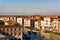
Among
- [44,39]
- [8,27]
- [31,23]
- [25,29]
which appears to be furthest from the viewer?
[31,23]

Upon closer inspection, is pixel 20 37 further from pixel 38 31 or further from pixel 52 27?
pixel 52 27

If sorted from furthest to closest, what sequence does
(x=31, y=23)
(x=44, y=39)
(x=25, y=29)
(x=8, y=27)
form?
(x=31, y=23) → (x=25, y=29) → (x=44, y=39) → (x=8, y=27)

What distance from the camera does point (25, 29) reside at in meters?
5.50

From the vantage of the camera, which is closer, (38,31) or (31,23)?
(38,31)

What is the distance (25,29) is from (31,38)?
317 millimetres

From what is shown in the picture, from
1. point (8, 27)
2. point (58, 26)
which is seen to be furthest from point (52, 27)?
point (8, 27)

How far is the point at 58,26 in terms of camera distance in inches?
246

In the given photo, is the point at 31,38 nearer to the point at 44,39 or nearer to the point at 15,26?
the point at 44,39

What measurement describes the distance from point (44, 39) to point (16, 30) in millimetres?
815

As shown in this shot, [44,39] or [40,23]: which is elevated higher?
[40,23]

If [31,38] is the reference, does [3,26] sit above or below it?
above

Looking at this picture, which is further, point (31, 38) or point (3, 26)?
point (31, 38)

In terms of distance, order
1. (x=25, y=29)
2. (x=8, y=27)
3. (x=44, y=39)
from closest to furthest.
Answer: (x=8, y=27) → (x=44, y=39) → (x=25, y=29)

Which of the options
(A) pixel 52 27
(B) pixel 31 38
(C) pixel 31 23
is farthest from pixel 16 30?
(A) pixel 52 27
